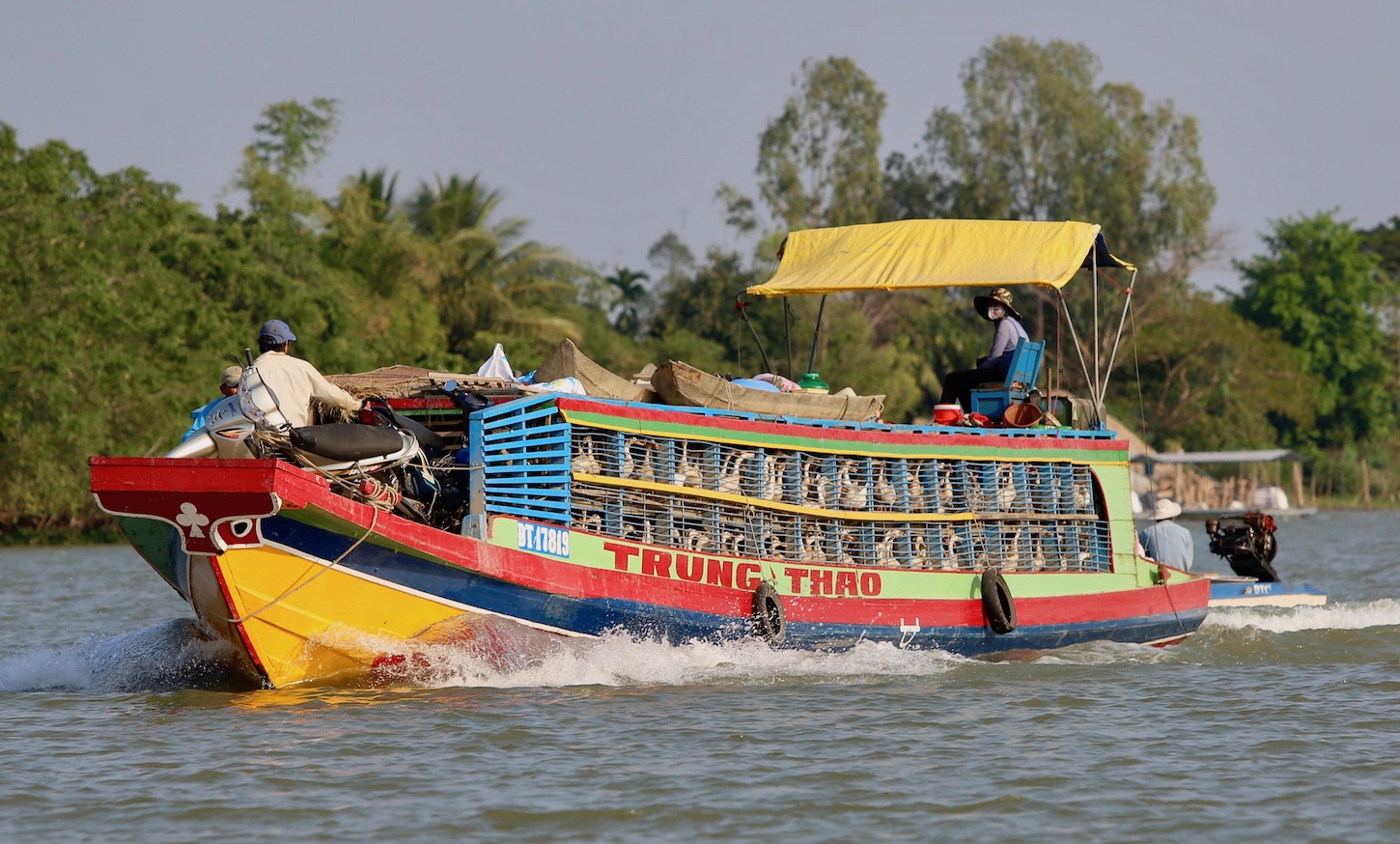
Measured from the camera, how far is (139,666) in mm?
10227

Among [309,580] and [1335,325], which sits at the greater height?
[1335,325]

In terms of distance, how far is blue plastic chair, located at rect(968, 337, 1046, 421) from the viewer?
1206 cm

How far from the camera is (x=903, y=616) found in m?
11.2

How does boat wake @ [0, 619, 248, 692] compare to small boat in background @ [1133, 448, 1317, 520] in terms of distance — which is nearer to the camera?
boat wake @ [0, 619, 248, 692]

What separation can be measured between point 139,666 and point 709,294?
38480 mm

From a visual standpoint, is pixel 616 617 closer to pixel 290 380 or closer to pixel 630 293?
pixel 290 380

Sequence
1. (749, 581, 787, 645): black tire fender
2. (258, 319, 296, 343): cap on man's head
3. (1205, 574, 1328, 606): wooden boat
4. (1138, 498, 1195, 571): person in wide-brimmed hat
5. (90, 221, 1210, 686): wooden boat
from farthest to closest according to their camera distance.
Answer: (1205, 574, 1328, 606): wooden boat, (1138, 498, 1195, 571): person in wide-brimmed hat, (749, 581, 787, 645): black tire fender, (258, 319, 296, 343): cap on man's head, (90, 221, 1210, 686): wooden boat

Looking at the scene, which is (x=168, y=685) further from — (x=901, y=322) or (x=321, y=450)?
(x=901, y=322)

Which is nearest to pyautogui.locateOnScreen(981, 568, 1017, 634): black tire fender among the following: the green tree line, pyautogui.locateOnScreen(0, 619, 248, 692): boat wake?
pyautogui.locateOnScreen(0, 619, 248, 692): boat wake

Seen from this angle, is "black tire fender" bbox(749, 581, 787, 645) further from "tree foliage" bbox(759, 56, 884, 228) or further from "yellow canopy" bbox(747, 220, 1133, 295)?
"tree foliage" bbox(759, 56, 884, 228)

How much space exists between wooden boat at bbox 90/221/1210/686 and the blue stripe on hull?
0.01 m

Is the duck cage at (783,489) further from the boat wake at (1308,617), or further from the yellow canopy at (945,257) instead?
the boat wake at (1308,617)

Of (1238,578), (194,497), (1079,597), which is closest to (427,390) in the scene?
(194,497)

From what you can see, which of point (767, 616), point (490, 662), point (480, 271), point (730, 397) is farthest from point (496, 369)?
point (480, 271)
